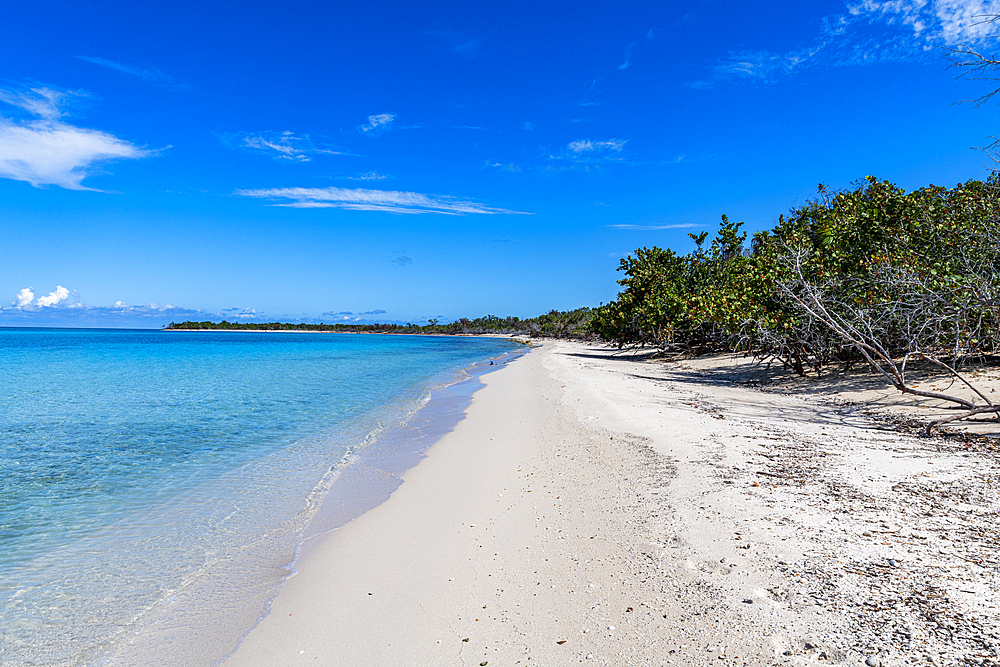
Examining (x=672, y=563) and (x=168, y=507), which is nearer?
(x=672, y=563)

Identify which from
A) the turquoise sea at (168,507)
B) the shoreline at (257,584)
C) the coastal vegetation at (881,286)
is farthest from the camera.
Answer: the coastal vegetation at (881,286)

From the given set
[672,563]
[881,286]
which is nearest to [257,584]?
[672,563]

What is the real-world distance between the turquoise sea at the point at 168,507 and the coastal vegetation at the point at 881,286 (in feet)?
26.5

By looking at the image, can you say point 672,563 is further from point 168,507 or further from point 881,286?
point 881,286

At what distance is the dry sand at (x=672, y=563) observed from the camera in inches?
115

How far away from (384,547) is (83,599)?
2.46 m

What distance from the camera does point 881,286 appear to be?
35.7ft

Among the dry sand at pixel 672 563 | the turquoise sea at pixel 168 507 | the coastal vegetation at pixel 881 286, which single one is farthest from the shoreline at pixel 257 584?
the coastal vegetation at pixel 881 286

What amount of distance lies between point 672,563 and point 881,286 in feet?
33.8

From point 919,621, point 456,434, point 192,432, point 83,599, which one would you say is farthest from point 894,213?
point 192,432

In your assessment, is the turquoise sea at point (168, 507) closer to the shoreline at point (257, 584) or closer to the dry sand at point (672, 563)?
the shoreline at point (257, 584)

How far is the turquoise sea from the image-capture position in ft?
12.3

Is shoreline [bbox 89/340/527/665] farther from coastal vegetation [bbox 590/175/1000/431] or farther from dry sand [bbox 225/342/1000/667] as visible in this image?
coastal vegetation [bbox 590/175/1000/431]

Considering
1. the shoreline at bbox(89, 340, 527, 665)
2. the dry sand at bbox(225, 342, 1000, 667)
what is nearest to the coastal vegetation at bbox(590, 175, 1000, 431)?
the dry sand at bbox(225, 342, 1000, 667)
